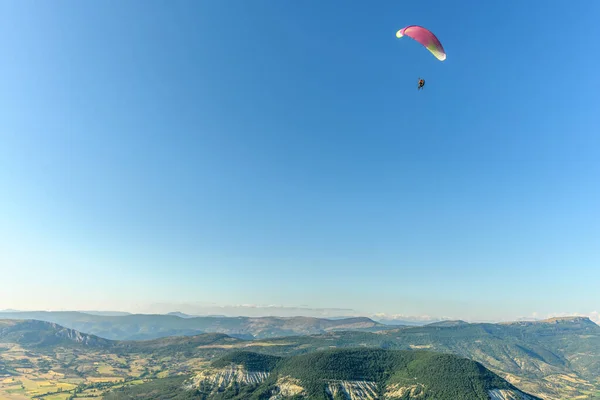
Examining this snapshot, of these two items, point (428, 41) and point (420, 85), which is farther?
point (420, 85)

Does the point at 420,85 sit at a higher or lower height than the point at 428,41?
lower
